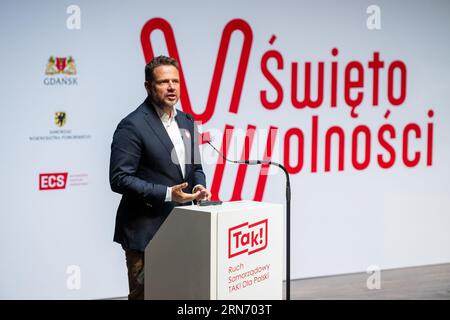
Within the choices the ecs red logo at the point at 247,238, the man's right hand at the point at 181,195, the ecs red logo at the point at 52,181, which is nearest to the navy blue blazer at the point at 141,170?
the man's right hand at the point at 181,195

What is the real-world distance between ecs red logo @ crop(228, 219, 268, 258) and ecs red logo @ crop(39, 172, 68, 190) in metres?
2.47

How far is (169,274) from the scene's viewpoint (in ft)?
8.59

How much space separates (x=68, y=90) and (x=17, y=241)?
1094 millimetres

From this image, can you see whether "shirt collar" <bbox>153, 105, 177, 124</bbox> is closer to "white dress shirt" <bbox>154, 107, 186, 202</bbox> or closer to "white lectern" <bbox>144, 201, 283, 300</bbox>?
"white dress shirt" <bbox>154, 107, 186, 202</bbox>

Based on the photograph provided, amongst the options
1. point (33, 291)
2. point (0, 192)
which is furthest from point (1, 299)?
point (0, 192)

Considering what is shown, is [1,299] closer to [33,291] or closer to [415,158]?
[33,291]

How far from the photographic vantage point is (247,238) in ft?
8.19

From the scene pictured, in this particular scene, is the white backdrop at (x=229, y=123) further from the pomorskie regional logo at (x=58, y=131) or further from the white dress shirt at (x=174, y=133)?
the white dress shirt at (x=174, y=133)

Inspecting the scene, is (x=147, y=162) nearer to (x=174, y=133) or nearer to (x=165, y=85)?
(x=174, y=133)

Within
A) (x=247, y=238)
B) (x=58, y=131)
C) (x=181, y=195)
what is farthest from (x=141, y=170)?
(x=58, y=131)

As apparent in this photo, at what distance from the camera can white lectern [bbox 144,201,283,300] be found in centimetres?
241

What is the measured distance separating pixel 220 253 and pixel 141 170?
2.84 ft

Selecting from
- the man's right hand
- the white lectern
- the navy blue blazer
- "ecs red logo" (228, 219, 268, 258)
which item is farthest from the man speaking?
"ecs red logo" (228, 219, 268, 258)

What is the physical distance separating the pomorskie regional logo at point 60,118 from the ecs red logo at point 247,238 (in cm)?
250
